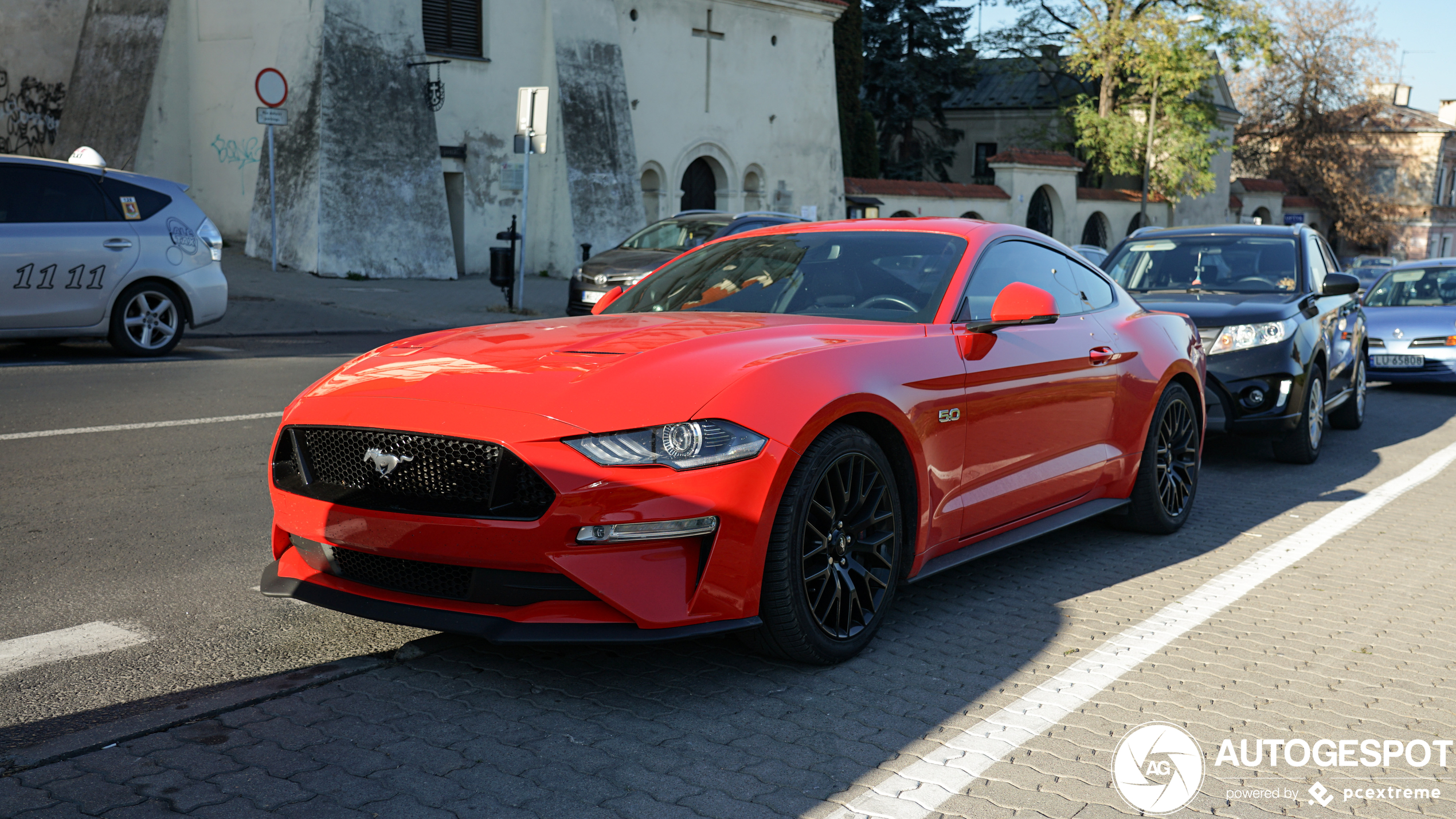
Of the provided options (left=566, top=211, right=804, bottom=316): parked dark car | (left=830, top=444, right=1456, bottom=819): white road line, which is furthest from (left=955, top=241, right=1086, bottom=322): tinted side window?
(left=566, top=211, right=804, bottom=316): parked dark car

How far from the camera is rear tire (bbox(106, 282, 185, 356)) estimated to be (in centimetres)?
1119

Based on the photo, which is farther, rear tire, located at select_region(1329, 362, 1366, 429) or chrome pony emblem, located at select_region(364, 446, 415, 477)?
rear tire, located at select_region(1329, 362, 1366, 429)

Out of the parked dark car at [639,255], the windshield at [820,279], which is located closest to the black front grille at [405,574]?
the windshield at [820,279]

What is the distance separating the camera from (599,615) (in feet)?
11.1

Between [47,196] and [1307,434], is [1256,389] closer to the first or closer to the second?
[1307,434]

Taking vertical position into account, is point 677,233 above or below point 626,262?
above

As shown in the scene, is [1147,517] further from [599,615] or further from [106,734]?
[106,734]

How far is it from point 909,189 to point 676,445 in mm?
31714

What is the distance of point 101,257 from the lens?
10.8 m

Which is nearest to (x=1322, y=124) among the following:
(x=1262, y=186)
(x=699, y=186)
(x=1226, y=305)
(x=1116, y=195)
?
(x=1262, y=186)

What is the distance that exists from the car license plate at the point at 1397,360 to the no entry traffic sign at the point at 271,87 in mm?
15316

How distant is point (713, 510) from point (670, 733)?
0.62 meters

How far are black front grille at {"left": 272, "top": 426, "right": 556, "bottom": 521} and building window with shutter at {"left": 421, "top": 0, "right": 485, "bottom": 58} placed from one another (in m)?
22.4

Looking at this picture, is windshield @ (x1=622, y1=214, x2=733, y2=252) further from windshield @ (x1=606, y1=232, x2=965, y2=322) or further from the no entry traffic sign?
windshield @ (x1=606, y1=232, x2=965, y2=322)
